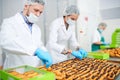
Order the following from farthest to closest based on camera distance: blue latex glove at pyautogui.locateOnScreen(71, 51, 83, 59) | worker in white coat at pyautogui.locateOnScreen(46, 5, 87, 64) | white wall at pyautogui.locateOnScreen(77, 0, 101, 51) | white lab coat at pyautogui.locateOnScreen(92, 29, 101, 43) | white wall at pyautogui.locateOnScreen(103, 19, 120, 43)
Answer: white wall at pyautogui.locateOnScreen(103, 19, 120, 43) → white lab coat at pyautogui.locateOnScreen(92, 29, 101, 43) → white wall at pyautogui.locateOnScreen(77, 0, 101, 51) → worker in white coat at pyautogui.locateOnScreen(46, 5, 87, 64) → blue latex glove at pyautogui.locateOnScreen(71, 51, 83, 59)

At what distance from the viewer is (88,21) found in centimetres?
406

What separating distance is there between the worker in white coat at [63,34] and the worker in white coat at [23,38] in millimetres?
341

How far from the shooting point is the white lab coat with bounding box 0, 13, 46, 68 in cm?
135

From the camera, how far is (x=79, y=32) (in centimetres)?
372

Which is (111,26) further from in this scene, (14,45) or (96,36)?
(14,45)

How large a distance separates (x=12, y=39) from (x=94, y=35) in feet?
10.1

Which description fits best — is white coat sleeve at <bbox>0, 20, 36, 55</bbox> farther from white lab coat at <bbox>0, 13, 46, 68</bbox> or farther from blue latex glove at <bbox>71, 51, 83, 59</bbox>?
blue latex glove at <bbox>71, 51, 83, 59</bbox>

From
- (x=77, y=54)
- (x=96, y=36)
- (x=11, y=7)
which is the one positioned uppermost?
(x=11, y=7)

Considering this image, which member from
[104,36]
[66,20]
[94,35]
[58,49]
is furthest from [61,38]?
[104,36]

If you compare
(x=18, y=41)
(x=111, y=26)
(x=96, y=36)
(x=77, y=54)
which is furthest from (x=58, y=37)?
(x=111, y=26)

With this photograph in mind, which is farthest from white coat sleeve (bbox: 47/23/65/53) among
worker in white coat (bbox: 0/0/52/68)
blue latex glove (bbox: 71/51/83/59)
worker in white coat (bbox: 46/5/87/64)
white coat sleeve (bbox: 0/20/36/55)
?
white coat sleeve (bbox: 0/20/36/55)

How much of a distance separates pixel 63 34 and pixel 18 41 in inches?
46.5

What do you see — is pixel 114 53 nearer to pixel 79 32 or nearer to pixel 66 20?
pixel 66 20

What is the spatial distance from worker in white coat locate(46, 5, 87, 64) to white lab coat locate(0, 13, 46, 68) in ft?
1.12
